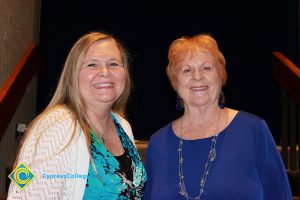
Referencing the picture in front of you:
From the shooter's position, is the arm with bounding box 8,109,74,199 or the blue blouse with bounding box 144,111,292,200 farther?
the blue blouse with bounding box 144,111,292,200

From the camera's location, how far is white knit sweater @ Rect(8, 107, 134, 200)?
1498 mm

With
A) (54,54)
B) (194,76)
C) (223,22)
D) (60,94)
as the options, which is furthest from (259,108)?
(60,94)

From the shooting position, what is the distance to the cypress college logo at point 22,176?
147 centimetres

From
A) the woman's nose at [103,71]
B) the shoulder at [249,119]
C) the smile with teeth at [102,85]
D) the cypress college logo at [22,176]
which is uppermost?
the woman's nose at [103,71]

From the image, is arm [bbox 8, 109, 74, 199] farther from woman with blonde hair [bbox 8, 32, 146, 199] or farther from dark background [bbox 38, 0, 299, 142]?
dark background [bbox 38, 0, 299, 142]

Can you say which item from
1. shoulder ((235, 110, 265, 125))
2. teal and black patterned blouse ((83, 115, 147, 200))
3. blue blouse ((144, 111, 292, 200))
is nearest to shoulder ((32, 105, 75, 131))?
teal and black patterned blouse ((83, 115, 147, 200))

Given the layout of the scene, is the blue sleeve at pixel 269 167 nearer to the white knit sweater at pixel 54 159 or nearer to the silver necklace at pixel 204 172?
the silver necklace at pixel 204 172

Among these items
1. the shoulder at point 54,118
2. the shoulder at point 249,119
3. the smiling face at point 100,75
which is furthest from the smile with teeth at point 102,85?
the shoulder at point 249,119

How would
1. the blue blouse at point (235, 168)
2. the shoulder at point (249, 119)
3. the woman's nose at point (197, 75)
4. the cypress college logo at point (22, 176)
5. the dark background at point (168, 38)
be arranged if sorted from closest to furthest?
the cypress college logo at point (22, 176) → the blue blouse at point (235, 168) → the shoulder at point (249, 119) → the woman's nose at point (197, 75) → the dark background at point (168, 38)

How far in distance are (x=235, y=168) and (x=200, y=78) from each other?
488mm

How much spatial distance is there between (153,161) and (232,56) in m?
→ 2.92

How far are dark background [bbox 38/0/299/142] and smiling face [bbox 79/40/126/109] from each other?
2819 millimetres

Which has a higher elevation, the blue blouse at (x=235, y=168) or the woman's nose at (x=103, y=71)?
the woman's nose at (x=103, y=71)

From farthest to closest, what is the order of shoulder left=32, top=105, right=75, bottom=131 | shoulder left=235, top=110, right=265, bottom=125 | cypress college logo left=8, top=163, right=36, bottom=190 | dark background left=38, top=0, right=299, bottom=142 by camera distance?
dark background left=38, top=0, right=299, bottom=142 → shoulder left=235, top=110, right=265, bottom=125 → shoulder left=32, top=105, right=75, bottom=131 → cypress college logo left=8, top=163, right=36, bottom=190
